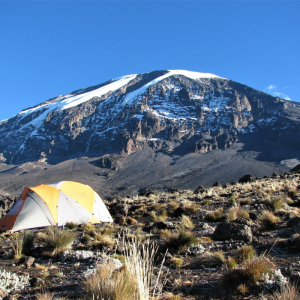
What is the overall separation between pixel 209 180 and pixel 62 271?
90494 millimetres

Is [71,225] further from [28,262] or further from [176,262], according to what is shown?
[176,262]

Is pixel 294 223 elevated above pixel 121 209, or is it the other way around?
pixel 121 209

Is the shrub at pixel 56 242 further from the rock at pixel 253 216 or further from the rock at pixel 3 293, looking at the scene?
the rock at pixel 253 216

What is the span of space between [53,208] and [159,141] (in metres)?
143

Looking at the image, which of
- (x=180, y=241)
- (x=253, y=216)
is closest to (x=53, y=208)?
(x=180, y=241)

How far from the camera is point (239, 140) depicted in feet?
465

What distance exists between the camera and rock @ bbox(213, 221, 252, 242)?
5246 millimetres

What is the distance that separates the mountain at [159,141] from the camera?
107m

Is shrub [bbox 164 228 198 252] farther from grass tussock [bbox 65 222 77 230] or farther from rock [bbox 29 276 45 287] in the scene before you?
grass tussock [bbox 65 222 77 230]

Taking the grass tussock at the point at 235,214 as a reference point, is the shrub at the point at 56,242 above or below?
above

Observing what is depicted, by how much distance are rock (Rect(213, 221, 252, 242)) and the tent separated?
16.7 feet

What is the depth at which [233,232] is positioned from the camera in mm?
5410

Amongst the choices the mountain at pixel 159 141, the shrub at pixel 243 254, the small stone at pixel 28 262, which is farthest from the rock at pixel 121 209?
the mountain at pixel 159 141

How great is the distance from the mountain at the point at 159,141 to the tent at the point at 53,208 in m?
81.4
